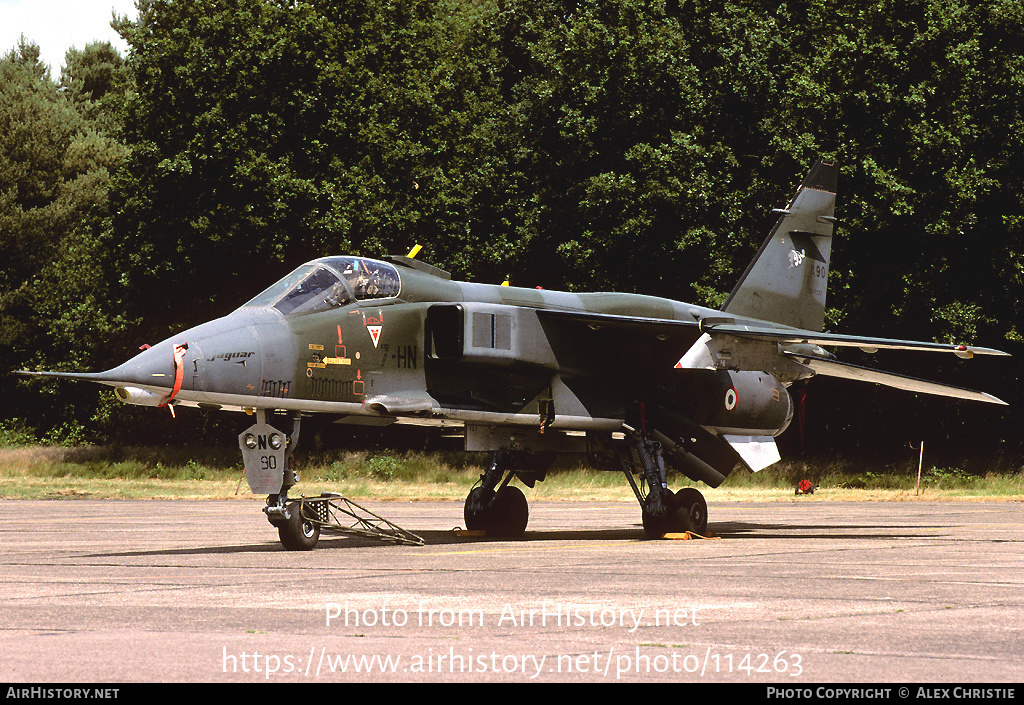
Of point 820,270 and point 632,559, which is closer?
point 632,559

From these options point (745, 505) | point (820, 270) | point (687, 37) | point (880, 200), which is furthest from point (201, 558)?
point (687, 37)

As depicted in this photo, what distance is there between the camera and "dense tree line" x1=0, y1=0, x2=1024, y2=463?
36438 millimetres

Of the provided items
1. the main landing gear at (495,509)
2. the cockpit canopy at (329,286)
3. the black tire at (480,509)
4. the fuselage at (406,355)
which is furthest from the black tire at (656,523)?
the cockpit canopy at (329,286)

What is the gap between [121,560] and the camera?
1320 cm

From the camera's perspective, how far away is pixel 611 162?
4053cm

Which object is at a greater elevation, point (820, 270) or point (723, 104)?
point (723, 104)

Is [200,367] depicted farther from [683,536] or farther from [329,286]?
[683,536]

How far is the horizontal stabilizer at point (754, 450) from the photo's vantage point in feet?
61.1

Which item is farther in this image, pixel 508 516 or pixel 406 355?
pixel 508 516

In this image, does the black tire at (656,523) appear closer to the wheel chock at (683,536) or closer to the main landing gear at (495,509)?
the wheel chock at (683,536)

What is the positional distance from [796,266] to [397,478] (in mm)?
19463

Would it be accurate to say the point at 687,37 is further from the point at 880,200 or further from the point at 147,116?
the point at 147,116

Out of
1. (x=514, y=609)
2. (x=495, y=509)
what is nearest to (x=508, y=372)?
(x=495, y=509)

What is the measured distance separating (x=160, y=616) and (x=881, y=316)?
106 feet
